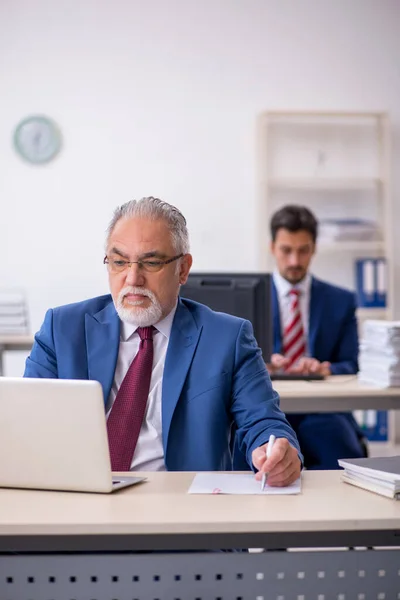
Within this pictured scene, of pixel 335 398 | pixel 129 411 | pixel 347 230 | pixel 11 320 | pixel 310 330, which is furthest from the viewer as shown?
pixel 347 230

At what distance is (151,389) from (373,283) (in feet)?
13.3

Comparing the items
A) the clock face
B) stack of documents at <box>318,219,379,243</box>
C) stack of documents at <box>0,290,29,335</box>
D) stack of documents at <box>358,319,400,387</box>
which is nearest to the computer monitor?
stack of documents at <box>358,319,400,387</box>

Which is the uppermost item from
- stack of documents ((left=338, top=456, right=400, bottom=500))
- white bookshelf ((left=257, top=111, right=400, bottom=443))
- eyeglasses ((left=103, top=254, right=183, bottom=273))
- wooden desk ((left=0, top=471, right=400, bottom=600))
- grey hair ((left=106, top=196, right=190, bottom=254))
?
white bookshelf ((left=257, top=111, right=400, bottom=443))

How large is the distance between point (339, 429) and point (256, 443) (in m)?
1.73

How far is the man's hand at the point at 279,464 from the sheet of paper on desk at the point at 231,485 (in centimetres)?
2

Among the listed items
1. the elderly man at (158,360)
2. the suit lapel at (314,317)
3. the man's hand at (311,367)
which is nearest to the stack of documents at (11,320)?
the suit lapel at (314,317)

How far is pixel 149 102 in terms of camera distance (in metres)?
6.21

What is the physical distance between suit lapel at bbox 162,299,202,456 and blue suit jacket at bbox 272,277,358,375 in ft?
5.87

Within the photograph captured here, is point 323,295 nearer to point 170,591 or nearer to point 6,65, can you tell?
point 170,591

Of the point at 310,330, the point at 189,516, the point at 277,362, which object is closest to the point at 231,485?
the point at 189,516

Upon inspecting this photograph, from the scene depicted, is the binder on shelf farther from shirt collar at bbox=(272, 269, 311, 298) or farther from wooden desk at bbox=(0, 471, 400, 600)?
wooden desk at bbox=(0, 471, 400, 600)

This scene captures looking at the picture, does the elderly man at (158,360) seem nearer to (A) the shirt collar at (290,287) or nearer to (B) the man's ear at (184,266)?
(B) the man's ear at (184,266)

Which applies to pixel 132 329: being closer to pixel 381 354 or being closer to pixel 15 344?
pixel 381 354

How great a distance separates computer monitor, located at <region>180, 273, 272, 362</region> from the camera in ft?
11.3
